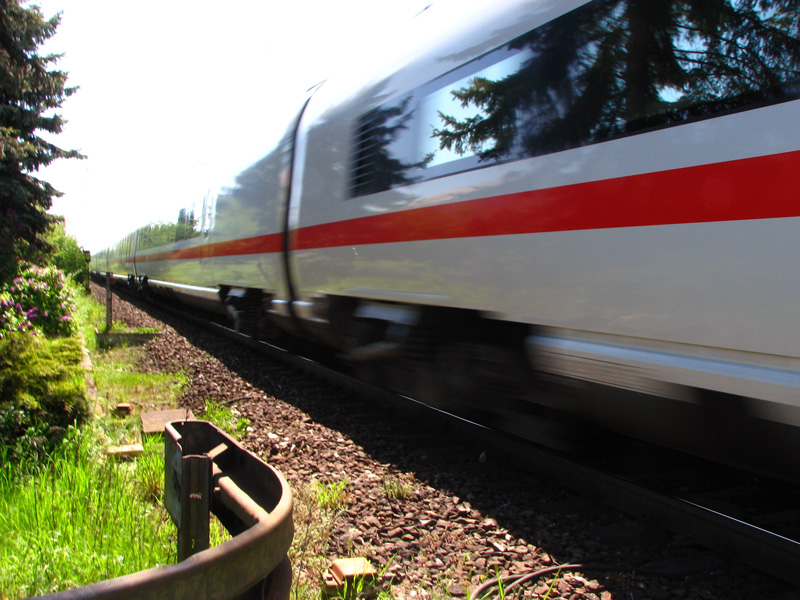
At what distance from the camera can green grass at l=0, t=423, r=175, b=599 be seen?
6.83 feet

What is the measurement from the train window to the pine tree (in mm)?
10483

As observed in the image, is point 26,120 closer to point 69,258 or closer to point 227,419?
point 227,419

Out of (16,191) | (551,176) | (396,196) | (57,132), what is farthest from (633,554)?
(57,132)

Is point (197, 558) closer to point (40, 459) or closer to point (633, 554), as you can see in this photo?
point (633, 554)

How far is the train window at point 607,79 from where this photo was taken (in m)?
2.34

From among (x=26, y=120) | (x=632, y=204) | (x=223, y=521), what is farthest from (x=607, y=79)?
(x=26, y=120)

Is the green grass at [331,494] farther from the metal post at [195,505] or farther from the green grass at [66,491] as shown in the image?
the metal post at [195,505]

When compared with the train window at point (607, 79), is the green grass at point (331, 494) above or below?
below

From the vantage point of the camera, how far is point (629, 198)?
2641 mm

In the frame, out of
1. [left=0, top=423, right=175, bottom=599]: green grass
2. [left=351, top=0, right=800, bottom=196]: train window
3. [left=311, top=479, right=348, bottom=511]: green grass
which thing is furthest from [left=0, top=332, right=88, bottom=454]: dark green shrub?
[left=351, top=0, right=800, bottom=196]: train window

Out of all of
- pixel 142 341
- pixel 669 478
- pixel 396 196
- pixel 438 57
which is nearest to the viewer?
pixel 669 478

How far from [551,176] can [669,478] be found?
178 cm

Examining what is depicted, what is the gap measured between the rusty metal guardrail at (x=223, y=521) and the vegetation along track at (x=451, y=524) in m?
0.79

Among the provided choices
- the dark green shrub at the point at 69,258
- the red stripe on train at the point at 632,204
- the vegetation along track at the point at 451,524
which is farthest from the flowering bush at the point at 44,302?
the dark green shrub at the point at 69,258
